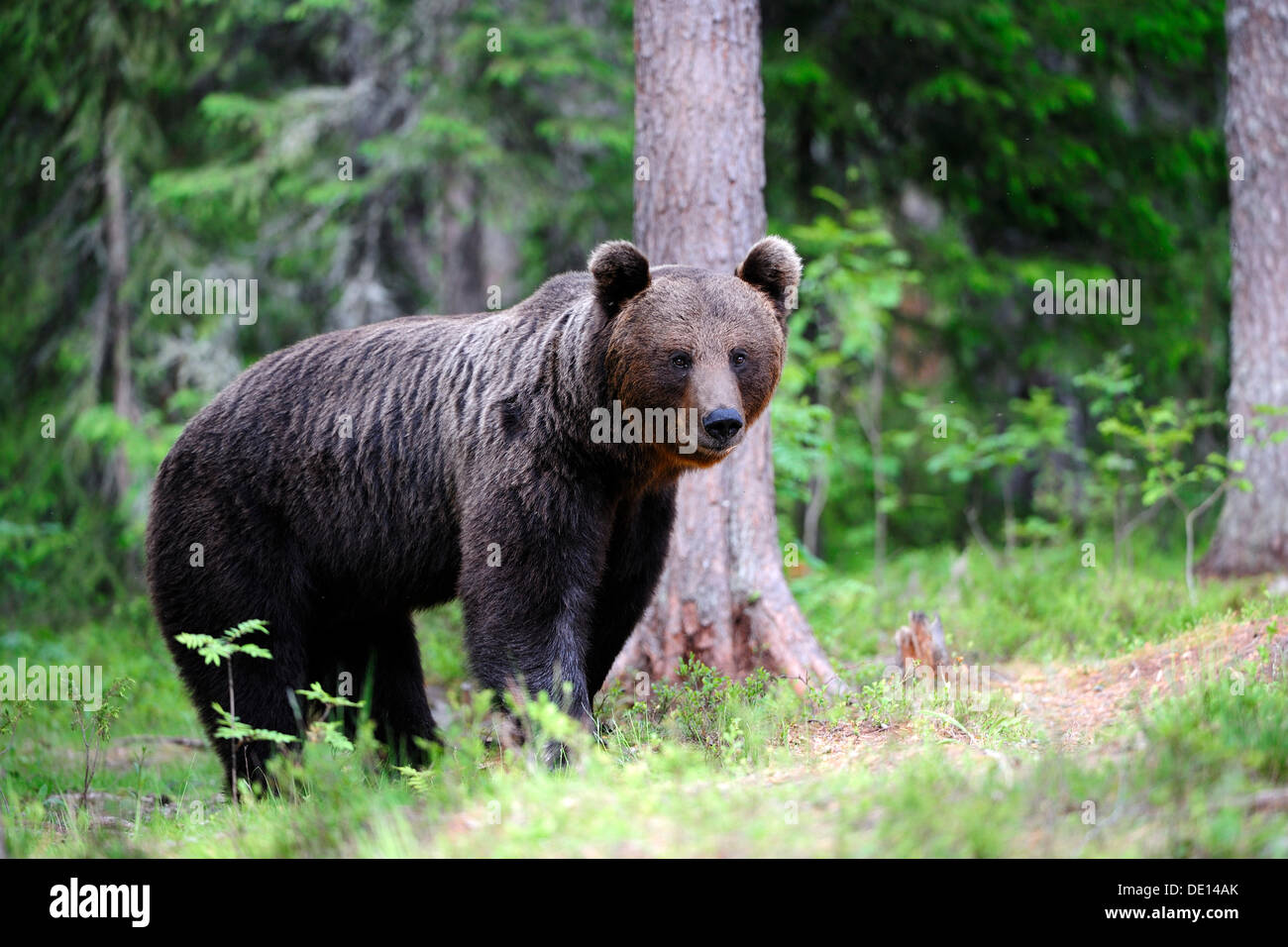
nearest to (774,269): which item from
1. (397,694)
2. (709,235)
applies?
(709,235)

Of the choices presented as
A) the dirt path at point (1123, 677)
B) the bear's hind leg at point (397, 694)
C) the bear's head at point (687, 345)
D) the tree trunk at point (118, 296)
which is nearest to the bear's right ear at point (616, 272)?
the bear's head at point (687, 345)

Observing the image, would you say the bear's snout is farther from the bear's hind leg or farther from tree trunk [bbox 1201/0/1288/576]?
tree trunk [bbox 1201/0/1288/576]

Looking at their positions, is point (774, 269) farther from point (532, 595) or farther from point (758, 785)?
point (758, 785)

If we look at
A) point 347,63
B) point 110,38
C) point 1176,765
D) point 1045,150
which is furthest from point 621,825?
point 347,63

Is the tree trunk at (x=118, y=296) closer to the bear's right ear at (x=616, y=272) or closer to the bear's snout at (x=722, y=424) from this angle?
the bear's right ear at (x=616, y=272)

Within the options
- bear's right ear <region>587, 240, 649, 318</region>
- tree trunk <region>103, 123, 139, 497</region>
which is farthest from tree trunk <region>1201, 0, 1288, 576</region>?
tree trunk <region>103, 123, 139, 497</region>

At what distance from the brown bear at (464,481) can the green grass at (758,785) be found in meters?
0.50

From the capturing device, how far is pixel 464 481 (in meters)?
5.56

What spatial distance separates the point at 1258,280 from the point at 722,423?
5.89m

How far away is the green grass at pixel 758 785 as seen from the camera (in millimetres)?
3535

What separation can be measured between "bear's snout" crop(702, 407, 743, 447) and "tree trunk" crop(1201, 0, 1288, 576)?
5.36 meters
